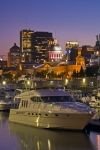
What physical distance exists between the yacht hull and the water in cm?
38

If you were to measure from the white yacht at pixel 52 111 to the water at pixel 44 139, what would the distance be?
0.52 metres

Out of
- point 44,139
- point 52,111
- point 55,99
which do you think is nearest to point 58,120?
point 52,111

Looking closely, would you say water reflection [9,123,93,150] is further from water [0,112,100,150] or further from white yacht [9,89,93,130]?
white yacht [9,89,93,130]

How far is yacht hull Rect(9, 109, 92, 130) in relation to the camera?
3095 cm

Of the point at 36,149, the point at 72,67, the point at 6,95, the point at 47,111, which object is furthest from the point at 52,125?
the point at 72,67

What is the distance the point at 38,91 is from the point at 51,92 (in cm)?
96

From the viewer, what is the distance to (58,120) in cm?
3181

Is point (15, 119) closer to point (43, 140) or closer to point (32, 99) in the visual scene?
point (32, 99)

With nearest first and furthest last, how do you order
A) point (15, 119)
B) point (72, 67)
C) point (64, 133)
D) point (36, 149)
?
point (36, 149) → point (64, 133) → point (15, 119) → point (72, 67)

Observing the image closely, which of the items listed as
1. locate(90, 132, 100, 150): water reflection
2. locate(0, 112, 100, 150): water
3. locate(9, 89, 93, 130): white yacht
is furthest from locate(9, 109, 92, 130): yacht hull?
locate(90, 132, 100, 150): water reflection

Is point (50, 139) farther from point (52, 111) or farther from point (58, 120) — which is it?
point (52, 111)

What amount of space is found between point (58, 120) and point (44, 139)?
2.58m

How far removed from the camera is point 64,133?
3092 cm

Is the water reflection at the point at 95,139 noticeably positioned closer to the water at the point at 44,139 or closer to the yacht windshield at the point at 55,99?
the water at the point at 44,139
